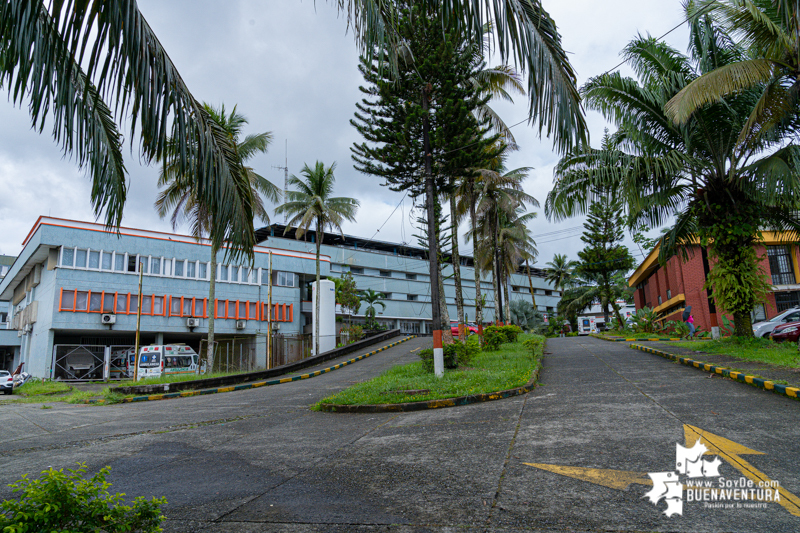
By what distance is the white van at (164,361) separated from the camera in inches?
1009

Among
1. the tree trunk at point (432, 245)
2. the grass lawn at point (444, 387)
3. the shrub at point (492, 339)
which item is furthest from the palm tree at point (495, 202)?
the grass lawn at point (444, 387)

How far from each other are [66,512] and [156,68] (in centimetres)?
267

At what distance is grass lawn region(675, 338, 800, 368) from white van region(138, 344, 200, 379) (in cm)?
2280

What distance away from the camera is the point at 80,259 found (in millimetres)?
28578

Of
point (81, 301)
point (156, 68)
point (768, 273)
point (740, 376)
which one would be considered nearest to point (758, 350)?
point (740, 376)

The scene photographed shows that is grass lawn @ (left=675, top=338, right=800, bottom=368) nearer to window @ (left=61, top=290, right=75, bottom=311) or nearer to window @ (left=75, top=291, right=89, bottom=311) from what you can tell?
window @ (left=75, top=291, right=89, bottom=311)

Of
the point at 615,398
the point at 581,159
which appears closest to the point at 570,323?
the point at 581,159

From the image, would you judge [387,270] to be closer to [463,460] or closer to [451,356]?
[451,356]

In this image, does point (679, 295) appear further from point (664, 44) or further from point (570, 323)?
point (570, 323)

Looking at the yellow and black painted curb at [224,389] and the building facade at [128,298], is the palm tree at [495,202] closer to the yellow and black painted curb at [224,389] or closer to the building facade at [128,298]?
the yellow and black painted curb at [224,389]

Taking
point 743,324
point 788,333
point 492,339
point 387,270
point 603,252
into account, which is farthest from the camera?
point 387,270

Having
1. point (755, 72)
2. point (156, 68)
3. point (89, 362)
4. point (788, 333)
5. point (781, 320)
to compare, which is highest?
point (755, 72)

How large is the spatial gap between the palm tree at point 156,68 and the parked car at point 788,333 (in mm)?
17059

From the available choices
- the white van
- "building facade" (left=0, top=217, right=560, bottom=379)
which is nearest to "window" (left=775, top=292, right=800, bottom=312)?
"building facade" (left=0, top=217, right=560, bottom=379)
